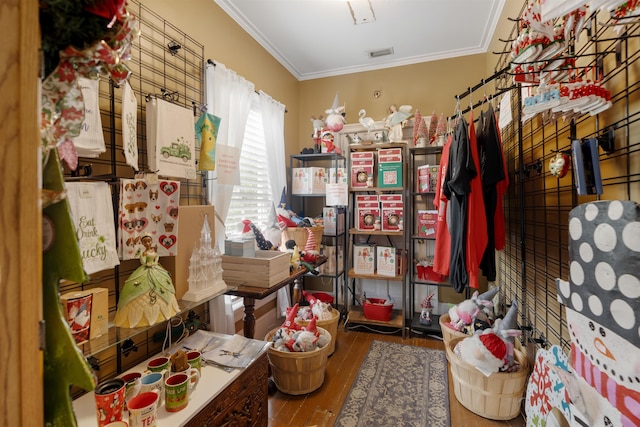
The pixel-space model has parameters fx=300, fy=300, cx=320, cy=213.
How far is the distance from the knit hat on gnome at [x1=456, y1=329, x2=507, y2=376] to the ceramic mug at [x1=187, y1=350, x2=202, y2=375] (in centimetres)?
142

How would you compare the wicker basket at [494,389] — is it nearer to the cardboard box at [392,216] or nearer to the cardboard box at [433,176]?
the cardboard box at [392,216]

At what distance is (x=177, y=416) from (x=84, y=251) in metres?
0.73

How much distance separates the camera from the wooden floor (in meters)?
1.69

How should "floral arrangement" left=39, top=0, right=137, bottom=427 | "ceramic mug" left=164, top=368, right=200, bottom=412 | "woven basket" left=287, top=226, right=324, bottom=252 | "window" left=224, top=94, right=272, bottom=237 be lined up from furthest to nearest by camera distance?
"woven basket" left=287, top=226, right=324, bottom=252, "window" left=224, top=94, right=272, bottom=237, "ceramic mug" left=164, top=368, right=200, bottom=412, "floral arrangement" left=39, top=0, right=137, bottom=427

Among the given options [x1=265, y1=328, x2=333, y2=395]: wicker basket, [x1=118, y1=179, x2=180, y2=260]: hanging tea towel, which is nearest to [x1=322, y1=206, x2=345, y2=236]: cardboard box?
[x1=265, y1=328, x2=333, y2=395]: wicker basket

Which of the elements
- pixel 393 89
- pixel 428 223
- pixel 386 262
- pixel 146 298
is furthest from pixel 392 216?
pixel 146 298

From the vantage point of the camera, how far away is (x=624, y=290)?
766 millimetres

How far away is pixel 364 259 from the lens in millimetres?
2936

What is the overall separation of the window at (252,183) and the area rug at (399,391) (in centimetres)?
144

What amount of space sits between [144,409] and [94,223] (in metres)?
0.74

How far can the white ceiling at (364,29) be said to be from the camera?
7.61ft

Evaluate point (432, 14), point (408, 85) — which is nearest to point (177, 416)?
point (432, 14)

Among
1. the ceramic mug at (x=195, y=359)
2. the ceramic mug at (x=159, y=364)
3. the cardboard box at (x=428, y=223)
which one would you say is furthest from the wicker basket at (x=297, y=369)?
the cardboard box at (x=428, y=223)

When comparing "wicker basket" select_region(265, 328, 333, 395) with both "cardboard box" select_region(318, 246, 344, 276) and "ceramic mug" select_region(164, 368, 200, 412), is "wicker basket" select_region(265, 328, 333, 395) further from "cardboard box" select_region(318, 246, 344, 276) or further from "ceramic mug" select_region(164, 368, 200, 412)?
"cardboard box" select_region(318, 246, 344, 276)
